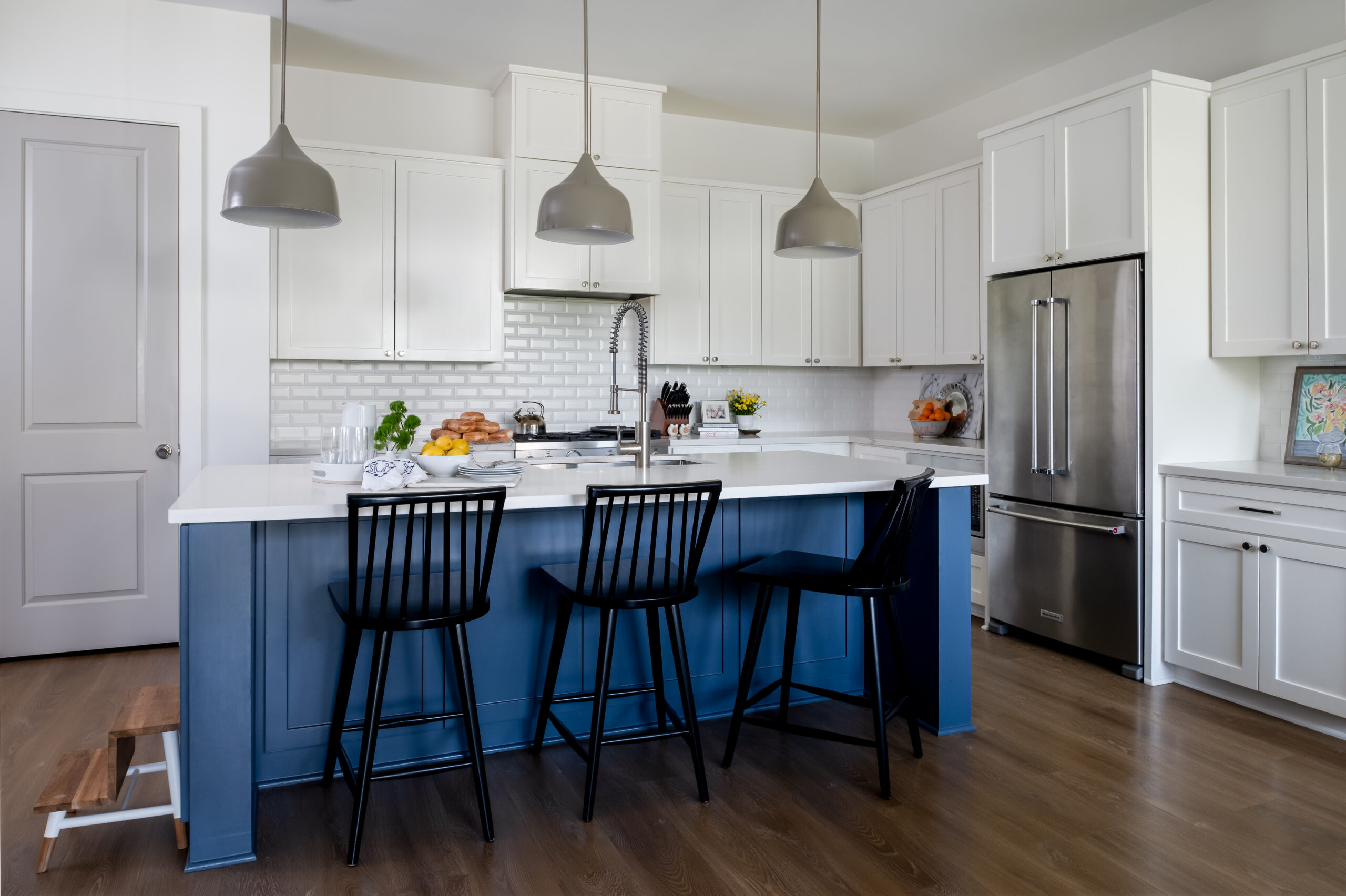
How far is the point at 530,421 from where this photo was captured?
16.9 feet

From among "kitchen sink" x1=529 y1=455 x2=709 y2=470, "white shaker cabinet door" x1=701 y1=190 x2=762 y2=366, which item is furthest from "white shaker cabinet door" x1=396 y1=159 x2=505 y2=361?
"kitchen sink" x1=529 y1=455 x2=709 y2=470

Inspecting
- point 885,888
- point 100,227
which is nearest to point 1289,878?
point 885,888

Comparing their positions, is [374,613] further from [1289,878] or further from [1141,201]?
[1141,201]

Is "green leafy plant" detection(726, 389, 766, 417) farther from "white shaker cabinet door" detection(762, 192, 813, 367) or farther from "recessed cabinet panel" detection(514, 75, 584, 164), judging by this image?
"recessed cabinet panel" detection(514, 75, 584, 164)

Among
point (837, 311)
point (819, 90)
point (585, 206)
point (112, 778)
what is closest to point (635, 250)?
point (837, 311)

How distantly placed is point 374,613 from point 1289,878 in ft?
7.64

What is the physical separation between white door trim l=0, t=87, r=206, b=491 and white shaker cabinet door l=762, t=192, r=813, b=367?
3121 millimetres

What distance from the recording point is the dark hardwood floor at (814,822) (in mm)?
2193

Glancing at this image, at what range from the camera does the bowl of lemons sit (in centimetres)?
279

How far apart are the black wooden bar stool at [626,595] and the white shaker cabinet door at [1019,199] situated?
2254 millimetres

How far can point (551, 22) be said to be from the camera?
4.34 metres

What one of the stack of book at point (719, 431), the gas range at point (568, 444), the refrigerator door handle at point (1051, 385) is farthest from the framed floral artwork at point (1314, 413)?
the gas range at point (568, 444)

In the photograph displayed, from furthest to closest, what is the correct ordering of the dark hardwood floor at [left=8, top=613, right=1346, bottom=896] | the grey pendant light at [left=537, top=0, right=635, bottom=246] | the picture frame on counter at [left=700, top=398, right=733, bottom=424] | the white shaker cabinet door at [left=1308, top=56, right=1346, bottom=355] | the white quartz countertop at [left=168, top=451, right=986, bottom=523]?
1. the picture frame on counter at [left=700, top=398, right=733, bottom=424]
2. the white shaker cabinet door at [left=1308, top=56, right=1346, bottom=355]
3. the grey pendant light at [left=537, top=0, right=635, bottom=246]
4. the white quartz countertop at [left=168, top=451, right=986, bottom=523]
5. the dark hardwood floor at [left=8, top=613, right=1346, bottom=896]

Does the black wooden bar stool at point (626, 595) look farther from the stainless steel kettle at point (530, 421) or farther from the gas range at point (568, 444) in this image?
the stainless steel kettle at point (530, 421)
